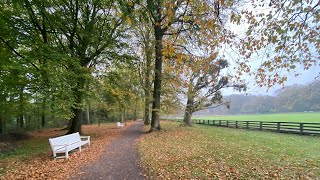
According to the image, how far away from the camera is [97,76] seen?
50.6 feet

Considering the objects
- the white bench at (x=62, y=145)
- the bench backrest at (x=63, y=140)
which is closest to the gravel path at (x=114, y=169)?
the white bench at (x=62, y=145)

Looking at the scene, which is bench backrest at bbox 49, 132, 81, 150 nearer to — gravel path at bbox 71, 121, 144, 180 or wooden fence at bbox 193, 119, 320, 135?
gravel path at bbox 71, 121, 144, 180

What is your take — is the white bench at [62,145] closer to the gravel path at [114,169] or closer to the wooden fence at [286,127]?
the gravel path at [114,169]

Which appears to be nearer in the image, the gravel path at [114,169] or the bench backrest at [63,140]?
the gravel path at [114,169]

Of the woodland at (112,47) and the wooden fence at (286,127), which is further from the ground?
the woodland at (112,47)

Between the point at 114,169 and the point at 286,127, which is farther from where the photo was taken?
the point at 286,127

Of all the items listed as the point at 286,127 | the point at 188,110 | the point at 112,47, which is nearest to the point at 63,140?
the point at 112,47

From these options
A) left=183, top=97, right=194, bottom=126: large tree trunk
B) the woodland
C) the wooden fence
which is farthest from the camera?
left=183, top=97, right=194, bottom=126: large tree trunk

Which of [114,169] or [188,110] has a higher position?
[188,110]

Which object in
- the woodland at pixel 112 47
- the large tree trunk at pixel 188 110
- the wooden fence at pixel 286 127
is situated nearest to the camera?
the woodland at pixel 112 47

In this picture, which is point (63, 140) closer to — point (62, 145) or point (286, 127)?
point (62, 145)

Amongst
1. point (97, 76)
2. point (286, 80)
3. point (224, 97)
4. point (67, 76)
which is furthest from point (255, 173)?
point (224, 97)

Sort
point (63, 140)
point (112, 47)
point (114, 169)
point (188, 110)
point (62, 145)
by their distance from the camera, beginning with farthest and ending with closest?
point (188, 110) < point (112, 47) < point (63, 140) < point (62, 145) < point (114, 169)

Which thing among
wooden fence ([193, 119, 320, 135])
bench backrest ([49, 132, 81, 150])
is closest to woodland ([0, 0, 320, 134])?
bench backrest ([49, 132, 81, 150])
